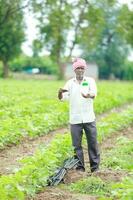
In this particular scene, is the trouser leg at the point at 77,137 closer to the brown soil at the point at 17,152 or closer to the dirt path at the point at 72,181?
the dirt path at the point at 72,181

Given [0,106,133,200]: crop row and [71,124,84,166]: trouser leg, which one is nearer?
[0,106,133,200]: crop row

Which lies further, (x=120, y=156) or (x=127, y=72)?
(x=127, y=72)

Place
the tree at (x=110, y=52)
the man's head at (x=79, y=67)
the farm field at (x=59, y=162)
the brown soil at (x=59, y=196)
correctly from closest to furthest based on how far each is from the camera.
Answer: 1. the farm field at (x=59, y=162)
2. the brown soil at (x=59, y=196)
3. the man's head at (x=79, y=67)
4. the tree at (x=110, y=52)

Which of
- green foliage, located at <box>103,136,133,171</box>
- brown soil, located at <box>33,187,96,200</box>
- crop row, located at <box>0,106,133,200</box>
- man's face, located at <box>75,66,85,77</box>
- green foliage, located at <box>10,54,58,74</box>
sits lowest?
brown soil, located at <box>33,187,96,200</box>

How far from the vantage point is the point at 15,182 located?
693cm

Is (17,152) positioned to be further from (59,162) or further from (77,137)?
(77,137)

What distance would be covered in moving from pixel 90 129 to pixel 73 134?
0.32 meters

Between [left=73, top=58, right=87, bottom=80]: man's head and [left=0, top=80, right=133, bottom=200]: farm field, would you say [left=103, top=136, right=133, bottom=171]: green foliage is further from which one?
[left=73, top=58, right=87, bottom=80]: man's head

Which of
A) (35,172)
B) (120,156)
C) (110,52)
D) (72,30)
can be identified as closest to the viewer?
(35,172)

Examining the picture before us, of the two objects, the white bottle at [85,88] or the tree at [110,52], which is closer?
the white bottle at [85,88]

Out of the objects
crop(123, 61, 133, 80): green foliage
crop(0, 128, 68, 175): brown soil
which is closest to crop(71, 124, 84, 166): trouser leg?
crop(0, 128, 68, 175): brown soil

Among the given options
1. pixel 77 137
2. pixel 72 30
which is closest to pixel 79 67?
pixel 77 137

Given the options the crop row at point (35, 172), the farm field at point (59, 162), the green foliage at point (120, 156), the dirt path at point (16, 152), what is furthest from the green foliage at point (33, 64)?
the crop row at point (35, 172)

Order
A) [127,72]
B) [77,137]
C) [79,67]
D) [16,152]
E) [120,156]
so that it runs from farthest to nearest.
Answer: [127,72], [16,152], [120,156], [77,137], [79,67]
